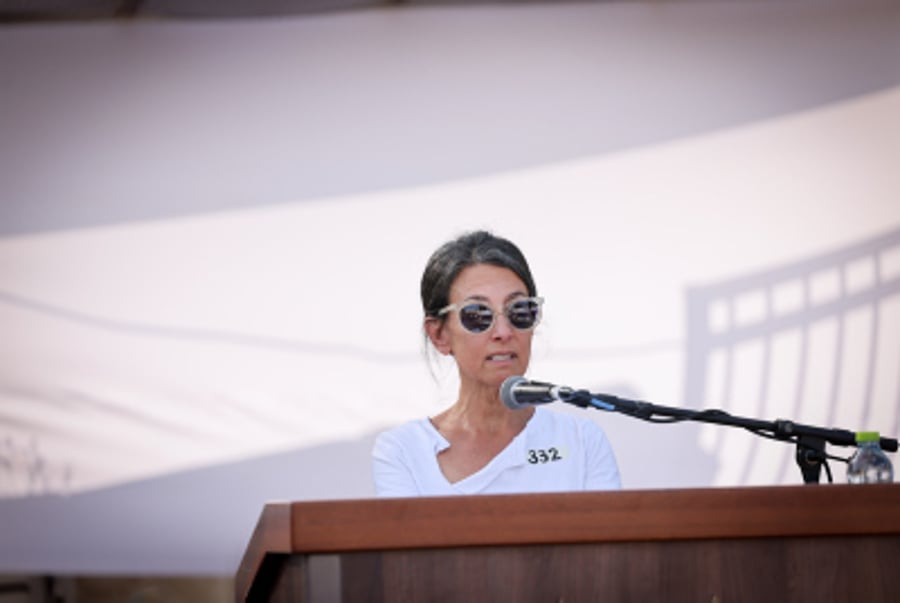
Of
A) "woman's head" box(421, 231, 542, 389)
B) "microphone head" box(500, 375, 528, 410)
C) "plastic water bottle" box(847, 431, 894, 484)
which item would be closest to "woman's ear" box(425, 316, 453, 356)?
"woman's head" box(421, 231, 542, 389)

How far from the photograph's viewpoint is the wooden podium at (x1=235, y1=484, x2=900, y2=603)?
174 centimetres

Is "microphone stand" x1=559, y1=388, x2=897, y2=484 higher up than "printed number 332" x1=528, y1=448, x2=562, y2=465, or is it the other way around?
"printed number 332" x1=528, y1=448, x2=562, y2=465

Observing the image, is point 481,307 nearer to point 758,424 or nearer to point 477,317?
point 477,317

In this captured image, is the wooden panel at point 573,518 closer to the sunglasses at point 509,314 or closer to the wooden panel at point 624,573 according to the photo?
the wooden panel at point 624,573

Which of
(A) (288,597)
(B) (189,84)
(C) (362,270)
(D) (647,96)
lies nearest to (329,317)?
(C) (362,270)

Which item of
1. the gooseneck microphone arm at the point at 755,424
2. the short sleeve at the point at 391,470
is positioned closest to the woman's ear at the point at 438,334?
the short sleeve at the point at 391,470

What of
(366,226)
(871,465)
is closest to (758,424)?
(871,465)

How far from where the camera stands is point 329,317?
17.1 ft

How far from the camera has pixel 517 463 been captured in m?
2.79

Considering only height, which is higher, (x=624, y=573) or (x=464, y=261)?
(x=464, y=261)

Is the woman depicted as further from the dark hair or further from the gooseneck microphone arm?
the gooseneck microphone arm

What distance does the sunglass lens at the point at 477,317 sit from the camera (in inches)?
112

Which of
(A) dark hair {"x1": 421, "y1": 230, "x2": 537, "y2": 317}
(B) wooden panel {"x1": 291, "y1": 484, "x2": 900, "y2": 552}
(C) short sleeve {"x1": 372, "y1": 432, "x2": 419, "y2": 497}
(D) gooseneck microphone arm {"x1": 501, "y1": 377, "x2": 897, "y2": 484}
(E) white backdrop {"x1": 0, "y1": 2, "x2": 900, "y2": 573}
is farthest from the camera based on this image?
(E) white backdrop {"x1": 0, "y1": 2, "x2": 900, "y2": 573}

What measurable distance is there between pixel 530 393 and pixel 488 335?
23.9 inches
